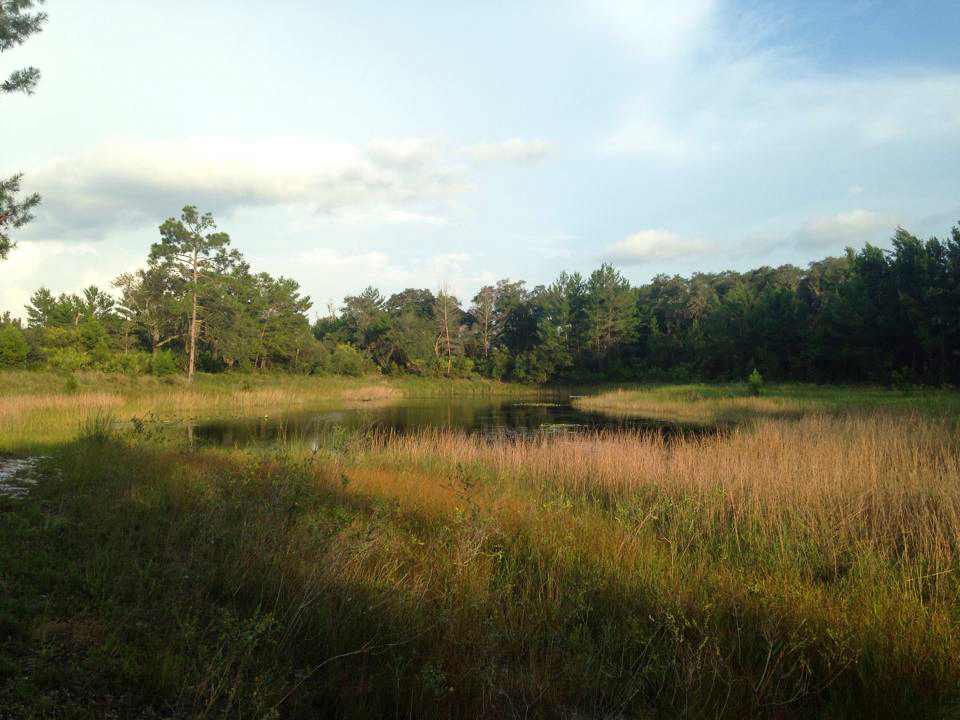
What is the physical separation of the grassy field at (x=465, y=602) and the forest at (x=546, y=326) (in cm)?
3333

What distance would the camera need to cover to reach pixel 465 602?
4.10 meters

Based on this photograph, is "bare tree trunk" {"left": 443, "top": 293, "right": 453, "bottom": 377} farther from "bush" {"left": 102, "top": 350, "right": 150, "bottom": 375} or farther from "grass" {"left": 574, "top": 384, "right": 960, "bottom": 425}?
"bush" {"left": 102, "top": 350, "right": 150, "bottom": 375}

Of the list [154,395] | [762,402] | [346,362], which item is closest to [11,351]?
[154,395]

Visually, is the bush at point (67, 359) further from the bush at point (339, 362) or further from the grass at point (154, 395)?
the bush at point (339, 362)

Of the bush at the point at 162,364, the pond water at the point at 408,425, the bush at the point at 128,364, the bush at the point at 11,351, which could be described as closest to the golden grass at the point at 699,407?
the pond water at the point at 408,425

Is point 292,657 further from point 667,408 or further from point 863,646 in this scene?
point 667,408

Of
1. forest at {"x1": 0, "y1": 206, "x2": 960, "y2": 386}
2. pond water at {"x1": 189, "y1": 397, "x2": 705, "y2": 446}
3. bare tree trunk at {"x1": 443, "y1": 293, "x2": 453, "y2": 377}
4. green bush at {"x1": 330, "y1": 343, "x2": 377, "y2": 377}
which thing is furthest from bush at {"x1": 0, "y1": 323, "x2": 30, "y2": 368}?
bare tree trunk at {"x1": 443, "y1": 293, "x2": 453, "y2": 377}

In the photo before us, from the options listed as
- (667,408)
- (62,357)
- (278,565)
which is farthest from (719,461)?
(62,357)

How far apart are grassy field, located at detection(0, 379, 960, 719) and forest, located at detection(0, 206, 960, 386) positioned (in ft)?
109

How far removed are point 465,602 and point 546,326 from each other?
204 ft

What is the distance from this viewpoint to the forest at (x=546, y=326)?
35.1m

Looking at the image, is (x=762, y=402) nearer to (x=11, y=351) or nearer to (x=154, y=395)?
(x=154, y=395)

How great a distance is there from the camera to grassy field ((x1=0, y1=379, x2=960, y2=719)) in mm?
2949

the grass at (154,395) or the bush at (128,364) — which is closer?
the grass at (154,395)
